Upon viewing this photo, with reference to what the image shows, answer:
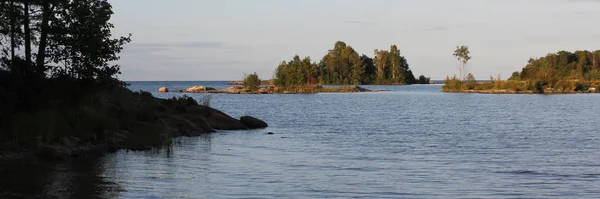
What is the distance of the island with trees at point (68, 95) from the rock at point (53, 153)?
33mm

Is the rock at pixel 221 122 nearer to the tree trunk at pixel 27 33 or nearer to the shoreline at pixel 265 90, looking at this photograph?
the tree trunk at pixel 27 33

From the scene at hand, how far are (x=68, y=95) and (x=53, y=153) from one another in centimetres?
617

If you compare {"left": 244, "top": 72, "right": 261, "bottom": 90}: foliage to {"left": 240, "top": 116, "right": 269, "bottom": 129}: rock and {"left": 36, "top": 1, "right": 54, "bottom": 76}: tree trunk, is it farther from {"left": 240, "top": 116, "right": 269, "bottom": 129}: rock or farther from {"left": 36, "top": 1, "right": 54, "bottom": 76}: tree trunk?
{"left": 36, "top": 1, "right": 54, "bottom": 76}: tree trunk

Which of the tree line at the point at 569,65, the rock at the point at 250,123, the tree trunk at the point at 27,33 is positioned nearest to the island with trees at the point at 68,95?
the tree trunk at the point at 27,33

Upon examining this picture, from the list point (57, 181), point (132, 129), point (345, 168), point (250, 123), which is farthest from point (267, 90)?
point (57, 181)

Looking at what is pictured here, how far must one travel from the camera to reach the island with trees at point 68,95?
2458 cm

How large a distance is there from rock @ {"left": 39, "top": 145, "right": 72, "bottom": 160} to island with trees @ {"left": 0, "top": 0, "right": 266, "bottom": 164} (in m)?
0.03

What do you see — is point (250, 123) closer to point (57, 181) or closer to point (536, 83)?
point (57, 181)

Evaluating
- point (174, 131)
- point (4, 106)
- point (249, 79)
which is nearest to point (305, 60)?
point (249, 79)

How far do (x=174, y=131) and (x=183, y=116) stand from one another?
4.78m

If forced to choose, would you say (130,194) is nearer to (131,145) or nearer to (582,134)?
(131,145)

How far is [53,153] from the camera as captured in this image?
2314cm

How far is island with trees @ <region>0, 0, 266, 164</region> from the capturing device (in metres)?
24.6

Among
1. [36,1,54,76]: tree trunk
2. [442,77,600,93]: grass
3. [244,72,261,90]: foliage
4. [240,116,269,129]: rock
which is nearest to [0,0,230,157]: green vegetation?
[36,1,54,76]: tree trunk
